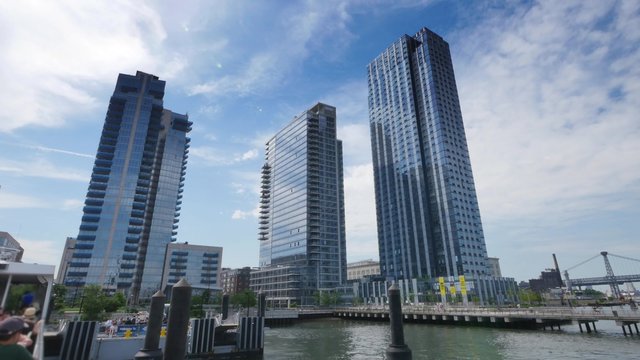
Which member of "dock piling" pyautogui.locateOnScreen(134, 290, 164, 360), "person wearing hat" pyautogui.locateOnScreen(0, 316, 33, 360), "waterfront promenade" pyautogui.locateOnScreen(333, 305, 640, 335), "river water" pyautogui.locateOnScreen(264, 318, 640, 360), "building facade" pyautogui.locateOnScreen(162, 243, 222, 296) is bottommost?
"river water" pyautogui.locateOnScreen(264, 318, 640, 360)

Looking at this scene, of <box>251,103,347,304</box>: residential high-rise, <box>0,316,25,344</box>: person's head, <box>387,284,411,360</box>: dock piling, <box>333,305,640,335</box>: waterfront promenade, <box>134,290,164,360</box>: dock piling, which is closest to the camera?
<box>0,316,25,344</box>: person's head

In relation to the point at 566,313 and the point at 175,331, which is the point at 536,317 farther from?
the point at 175,331

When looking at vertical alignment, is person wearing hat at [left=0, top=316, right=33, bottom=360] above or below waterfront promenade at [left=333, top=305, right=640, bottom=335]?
above

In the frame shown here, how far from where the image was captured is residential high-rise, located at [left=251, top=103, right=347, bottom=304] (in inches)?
5750

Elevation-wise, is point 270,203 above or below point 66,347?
above

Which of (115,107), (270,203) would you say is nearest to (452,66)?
(270,203)

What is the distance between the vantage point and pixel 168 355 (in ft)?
52.6

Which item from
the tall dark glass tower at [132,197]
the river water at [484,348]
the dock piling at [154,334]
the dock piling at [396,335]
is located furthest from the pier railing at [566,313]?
the tall dark glass tower at [132,197]

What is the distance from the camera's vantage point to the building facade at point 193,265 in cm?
14475

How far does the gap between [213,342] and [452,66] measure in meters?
172

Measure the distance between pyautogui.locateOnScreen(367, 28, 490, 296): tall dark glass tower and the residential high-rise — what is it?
86.7 feet

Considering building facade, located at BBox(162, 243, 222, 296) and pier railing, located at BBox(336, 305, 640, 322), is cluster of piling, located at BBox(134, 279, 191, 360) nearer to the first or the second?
pier railing, located at BBox(336, 305, 640, 322)

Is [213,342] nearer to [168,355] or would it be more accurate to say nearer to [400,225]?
[168,355]

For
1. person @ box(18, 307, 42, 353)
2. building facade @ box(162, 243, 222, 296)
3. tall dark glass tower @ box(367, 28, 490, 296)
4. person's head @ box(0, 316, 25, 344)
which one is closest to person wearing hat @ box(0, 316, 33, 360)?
person's head @ box(0, 316, 25, 344)
